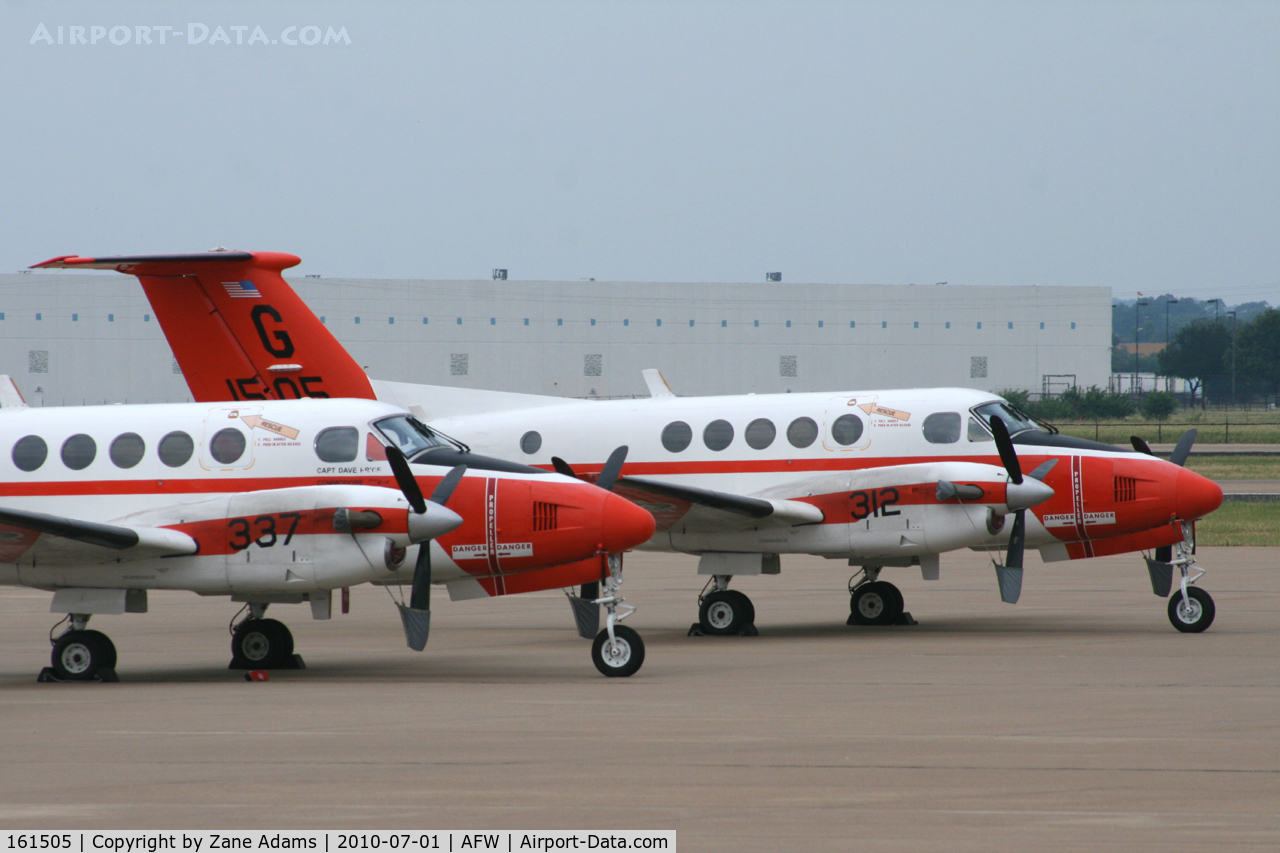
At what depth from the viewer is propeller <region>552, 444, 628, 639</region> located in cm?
1456

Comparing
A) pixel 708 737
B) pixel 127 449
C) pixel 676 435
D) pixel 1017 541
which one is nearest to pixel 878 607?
pixel 1017 541

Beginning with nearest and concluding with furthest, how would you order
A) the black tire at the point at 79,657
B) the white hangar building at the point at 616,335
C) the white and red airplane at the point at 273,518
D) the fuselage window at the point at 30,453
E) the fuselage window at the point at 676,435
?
the white and red airplane at the point at 273,518 < the black tire at the point at 79,657 < the fuselage window at the point at 30,453 < the fuselage window at the point at 676,435 < the white hangar building at the point at 616,335

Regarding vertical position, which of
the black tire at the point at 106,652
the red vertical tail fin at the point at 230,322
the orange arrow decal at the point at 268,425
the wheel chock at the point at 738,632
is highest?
the red vertical tail fin at the point at 230,322

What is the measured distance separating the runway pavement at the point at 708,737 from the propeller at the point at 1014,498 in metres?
0.73

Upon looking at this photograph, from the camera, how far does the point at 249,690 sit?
1343 cm

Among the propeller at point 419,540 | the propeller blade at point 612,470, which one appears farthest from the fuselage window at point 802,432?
the propeller at point 419,540

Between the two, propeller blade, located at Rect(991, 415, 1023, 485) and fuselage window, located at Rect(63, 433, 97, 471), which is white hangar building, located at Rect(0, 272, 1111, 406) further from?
propeller blade, located at Rect(991, 415, 1023, 485)

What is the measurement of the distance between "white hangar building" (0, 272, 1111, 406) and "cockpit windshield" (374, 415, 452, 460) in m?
59.4

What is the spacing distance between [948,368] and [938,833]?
7736 centimetres

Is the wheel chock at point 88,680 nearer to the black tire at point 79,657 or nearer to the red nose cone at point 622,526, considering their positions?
the black tire at point 79,657

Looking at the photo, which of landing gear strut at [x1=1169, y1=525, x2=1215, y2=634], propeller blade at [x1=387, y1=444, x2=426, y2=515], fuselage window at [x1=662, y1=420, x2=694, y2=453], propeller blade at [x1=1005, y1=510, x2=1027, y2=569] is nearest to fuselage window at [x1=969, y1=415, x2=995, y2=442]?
propeller blade at [x1=1005, y1=510, x2=1027, y2=569]

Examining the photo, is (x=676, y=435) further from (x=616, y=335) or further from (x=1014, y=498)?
(x=616, y=335)

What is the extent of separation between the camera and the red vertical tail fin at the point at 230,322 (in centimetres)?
1770

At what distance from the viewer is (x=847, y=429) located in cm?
1861
